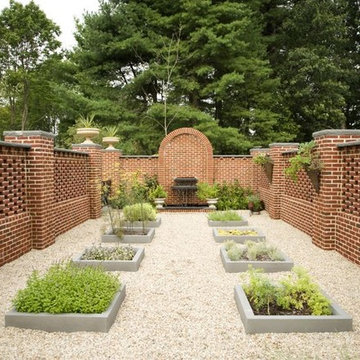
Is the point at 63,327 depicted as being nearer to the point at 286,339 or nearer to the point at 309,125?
the point at 286,339

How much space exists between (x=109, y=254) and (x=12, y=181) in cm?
237

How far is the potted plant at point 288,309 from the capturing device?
379cm

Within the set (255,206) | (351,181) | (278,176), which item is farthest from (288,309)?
A: (255,206)

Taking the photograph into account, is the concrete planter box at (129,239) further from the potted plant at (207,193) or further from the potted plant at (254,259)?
the potted plant at (207,193)

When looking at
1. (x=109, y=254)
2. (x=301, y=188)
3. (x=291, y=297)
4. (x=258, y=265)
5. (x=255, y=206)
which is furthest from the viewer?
(x=255, y=206)

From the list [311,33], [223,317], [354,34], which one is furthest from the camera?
[354,34]

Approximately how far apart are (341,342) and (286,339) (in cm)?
53

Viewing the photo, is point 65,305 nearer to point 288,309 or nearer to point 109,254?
point 288,309

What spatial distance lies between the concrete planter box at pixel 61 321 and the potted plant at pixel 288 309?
155 centimetres

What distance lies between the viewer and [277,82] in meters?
21.6

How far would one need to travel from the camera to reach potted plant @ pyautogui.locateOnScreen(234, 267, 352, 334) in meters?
3.79

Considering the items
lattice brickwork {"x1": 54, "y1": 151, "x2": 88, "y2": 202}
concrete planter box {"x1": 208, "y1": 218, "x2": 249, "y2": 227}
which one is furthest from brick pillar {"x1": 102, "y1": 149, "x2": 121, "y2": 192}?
concrete planter box {"x1": 208, "y1": 218, "x2": 249, "y2": 227}

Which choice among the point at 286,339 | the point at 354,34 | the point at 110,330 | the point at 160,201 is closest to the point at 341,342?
the point at 286,339

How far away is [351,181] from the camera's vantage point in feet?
22.7
